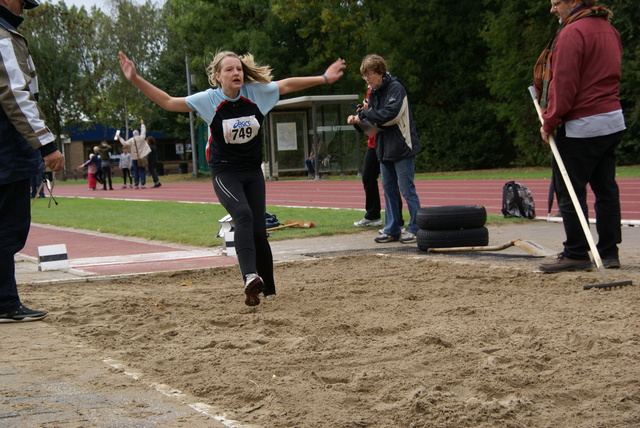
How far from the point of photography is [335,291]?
612cm

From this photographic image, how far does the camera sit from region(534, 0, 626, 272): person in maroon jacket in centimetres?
634

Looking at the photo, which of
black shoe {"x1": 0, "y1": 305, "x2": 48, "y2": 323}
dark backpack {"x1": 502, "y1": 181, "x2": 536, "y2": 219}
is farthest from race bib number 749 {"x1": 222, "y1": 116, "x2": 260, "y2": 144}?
dark backpack {"x1": 502, "y1": 181, "x2": 536, "y2": 219}

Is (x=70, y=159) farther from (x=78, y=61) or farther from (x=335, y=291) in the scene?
(x=335, y=291)

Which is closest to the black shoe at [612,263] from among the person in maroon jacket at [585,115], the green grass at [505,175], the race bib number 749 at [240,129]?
the person in maroon jacket at [585,115]

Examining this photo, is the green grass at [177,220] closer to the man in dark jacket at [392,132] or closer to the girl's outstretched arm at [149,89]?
the man in dark jacket at [392,132]

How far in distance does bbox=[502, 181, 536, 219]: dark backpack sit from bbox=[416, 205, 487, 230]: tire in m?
3.35

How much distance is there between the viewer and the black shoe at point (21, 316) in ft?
17.6

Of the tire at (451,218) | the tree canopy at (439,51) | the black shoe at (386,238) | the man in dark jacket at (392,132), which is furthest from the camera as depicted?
the tree canopy at (439,51)

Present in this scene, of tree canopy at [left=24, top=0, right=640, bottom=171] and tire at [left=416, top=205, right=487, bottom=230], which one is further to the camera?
tree canopy at [left=24, top=0, right=640, bottom=171]

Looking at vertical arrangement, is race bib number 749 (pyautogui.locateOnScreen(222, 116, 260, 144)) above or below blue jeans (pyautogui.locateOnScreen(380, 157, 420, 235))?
above

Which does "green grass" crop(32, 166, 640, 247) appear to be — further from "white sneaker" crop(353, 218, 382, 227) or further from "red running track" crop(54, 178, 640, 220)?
"red running track" crop(54, 178, 640, 220)

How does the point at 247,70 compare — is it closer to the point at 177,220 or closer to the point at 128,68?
the point at 128,68

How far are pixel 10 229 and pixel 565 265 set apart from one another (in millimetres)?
4628

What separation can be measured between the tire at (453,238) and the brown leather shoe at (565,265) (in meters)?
1.77
